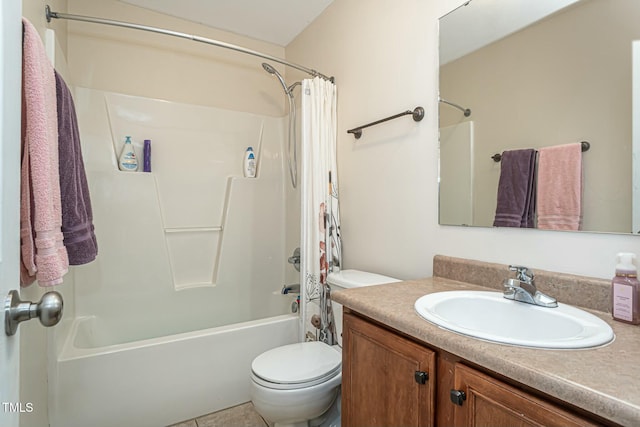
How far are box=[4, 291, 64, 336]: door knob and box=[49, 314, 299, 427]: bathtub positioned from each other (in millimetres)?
1172

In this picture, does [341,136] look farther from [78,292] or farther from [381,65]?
[78,292]

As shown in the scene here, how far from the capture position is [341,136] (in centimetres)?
199

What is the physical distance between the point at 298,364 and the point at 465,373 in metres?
0.89

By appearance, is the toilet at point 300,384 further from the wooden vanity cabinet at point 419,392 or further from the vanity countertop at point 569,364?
the vanity countertop at point 569,364

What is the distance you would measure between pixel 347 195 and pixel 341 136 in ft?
1.25

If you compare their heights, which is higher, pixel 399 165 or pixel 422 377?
pixel 399 165

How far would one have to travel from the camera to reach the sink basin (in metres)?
0.68

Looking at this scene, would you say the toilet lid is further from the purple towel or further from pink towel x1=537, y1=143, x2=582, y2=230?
pink towel x1=537, y1=143, x2=582, y2=230

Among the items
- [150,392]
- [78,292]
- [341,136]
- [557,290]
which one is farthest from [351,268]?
[78,292]

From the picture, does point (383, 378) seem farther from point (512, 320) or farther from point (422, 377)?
point (512, 320)

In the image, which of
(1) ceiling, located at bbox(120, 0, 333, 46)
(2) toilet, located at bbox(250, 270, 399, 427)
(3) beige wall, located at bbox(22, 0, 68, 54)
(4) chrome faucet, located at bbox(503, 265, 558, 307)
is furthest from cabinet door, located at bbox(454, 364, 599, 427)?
(1) ceiling, located at bbox(120, 0, 333, 46)

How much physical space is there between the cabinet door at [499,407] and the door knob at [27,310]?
0.80m

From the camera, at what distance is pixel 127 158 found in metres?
2.06

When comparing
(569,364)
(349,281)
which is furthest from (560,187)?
(349,281)
